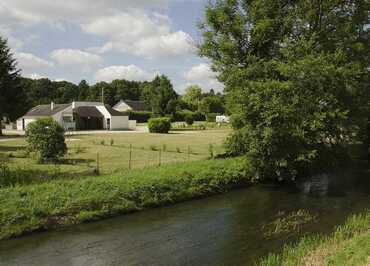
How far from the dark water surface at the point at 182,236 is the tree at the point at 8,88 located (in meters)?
35.0

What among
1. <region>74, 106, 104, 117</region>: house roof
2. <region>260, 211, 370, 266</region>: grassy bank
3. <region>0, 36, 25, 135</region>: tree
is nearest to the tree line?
<region>0, 36, 25, 135</region>: tree

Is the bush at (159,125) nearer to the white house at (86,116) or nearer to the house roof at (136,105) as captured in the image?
the white house at (86,116)

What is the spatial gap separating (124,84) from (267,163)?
104 metres

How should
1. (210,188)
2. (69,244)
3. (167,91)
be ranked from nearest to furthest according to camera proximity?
1. (69,244)
2. (210,188)
3. (167,91)

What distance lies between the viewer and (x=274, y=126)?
699 inches

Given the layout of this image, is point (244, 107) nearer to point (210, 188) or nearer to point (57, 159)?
point (210, 188)

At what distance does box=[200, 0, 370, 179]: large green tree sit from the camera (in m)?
17.8

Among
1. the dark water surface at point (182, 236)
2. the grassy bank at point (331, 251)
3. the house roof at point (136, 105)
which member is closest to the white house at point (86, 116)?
the house roof at point (136, 105)

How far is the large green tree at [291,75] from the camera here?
17766 mm

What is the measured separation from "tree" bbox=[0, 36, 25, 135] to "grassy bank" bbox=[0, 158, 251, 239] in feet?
106

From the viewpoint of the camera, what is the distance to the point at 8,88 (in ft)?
140

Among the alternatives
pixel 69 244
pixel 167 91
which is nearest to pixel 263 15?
pixel 69 244

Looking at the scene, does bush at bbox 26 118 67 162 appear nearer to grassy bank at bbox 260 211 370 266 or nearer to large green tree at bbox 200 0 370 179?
large green tree at bbox 200 0 370 179

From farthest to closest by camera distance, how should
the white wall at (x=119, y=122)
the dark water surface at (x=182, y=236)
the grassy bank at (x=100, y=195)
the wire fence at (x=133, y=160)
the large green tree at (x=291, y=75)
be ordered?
the white wall at (x=119, y=122), the wire fence at (x=133, y=160), the large green tree at (x=291, y=75), the grassy bank at (x=100, y=195), the dark water surface at (x=182, y=236)
